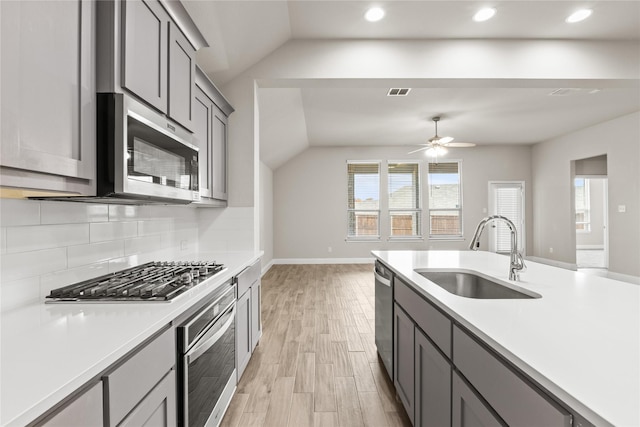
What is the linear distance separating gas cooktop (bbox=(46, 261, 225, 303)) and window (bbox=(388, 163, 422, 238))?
6682mm

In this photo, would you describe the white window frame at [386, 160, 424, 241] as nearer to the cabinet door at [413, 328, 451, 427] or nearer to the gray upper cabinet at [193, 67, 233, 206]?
the gray upper cabinet at [193, 67, 233, 206]

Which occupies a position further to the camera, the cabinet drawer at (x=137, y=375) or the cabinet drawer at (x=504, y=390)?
the cabinet drawer at (x=137, y=375)

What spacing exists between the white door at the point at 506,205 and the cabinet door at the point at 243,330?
738 centimetres

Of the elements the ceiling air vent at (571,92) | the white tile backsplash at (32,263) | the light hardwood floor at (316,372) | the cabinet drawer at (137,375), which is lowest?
the light hardwood floor at (316,372)

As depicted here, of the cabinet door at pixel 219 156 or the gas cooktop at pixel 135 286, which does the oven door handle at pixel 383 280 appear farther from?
the cabinet door at pixel 219 156

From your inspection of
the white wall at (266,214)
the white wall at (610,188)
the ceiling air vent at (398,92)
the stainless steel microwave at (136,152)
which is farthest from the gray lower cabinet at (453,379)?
the white wall at (610,188)

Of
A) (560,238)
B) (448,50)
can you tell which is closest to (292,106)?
(448,50)

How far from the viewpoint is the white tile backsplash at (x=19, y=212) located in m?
1.22

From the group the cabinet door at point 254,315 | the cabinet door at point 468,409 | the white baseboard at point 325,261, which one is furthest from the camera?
the white baseboard at point 325,261

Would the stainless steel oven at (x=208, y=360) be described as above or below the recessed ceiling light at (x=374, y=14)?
below

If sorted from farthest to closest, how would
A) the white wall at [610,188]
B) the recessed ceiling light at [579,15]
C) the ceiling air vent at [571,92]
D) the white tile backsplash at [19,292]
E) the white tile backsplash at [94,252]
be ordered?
1. the white wall at [610,188]
2. the ceiling air vent at [571,92]
3. the recessed ceiling light at [579,15]
4. the white tile backsplash at [94,252]
5. the white tile backsplash at [19,292]

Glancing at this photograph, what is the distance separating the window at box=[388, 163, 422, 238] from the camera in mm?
8016

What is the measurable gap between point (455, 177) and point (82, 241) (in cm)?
801

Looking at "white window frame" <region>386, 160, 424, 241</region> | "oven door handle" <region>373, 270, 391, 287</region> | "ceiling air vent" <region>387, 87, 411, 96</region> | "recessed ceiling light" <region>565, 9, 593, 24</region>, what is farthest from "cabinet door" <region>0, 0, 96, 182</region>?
"white window frame" <region>386, 160, 424, 241</region>
